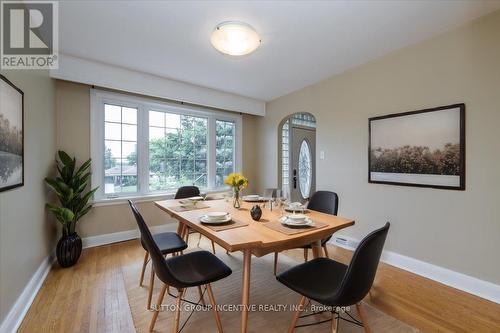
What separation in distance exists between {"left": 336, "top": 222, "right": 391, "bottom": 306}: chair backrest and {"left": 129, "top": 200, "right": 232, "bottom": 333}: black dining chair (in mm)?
754

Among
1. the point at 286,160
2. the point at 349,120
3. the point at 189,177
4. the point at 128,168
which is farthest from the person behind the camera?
the point at 286,160

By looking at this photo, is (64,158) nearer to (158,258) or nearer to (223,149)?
(158,258)

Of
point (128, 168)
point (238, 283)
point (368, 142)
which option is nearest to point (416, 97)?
point (368, 142)

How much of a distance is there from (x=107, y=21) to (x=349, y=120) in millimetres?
2929

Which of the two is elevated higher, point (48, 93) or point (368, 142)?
point (48, 93)

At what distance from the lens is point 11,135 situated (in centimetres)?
158

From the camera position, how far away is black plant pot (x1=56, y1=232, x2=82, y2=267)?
7.95ft

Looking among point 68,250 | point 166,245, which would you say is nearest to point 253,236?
point 166,245

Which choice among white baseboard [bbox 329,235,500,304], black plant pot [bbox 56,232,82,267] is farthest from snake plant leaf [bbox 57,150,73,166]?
white baseboard [bbox 329,235,500,304]

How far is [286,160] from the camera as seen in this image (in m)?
4.49

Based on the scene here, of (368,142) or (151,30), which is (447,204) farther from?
(151,30)

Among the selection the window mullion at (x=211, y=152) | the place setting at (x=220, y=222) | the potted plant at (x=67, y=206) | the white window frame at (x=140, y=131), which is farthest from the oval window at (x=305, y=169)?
the potted plant at (x=67, y=206)

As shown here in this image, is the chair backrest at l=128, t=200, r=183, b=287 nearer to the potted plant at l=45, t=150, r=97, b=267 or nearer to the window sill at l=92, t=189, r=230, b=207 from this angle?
the potted plant at l=45, t=150, r=97, b=267

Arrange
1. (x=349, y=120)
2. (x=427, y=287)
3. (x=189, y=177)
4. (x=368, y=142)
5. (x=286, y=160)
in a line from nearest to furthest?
(x=427, y=287) < (x=368, y=142) < (x=349, y=120) < (x=189, y=177) < (x=286, y=160)
